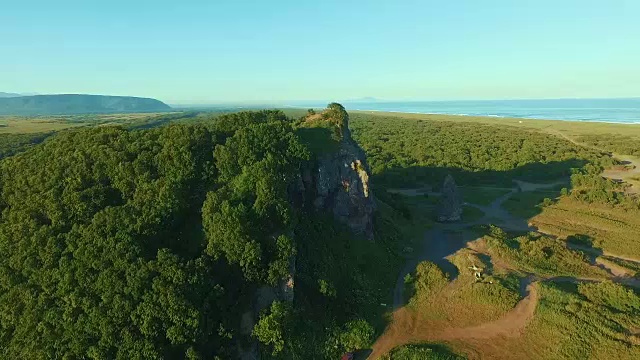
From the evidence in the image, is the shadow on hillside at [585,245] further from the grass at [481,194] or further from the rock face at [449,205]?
the grass at [481,194]

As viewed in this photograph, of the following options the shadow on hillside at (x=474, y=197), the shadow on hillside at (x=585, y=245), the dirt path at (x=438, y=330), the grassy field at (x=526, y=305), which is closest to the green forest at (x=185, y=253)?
the grassy field at (x=526, y=305)

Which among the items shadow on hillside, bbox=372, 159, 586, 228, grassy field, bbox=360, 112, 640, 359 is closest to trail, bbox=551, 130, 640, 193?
shadow on hillside, bbox=372, 159, 586, 228

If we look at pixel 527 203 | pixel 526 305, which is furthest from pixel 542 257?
pixel 527 203

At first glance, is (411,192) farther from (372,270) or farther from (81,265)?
(81,265)

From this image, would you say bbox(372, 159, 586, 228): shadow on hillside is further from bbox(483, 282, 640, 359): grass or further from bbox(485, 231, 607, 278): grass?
bbox(483, 282, 640, 359): grass

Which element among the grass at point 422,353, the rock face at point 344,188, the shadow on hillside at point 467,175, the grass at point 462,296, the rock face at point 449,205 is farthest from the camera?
the shadow on hillside at point 467,175

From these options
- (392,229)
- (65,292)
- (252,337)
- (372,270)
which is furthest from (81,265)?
(392,229)

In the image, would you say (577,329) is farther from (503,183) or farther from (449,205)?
(503,183)
